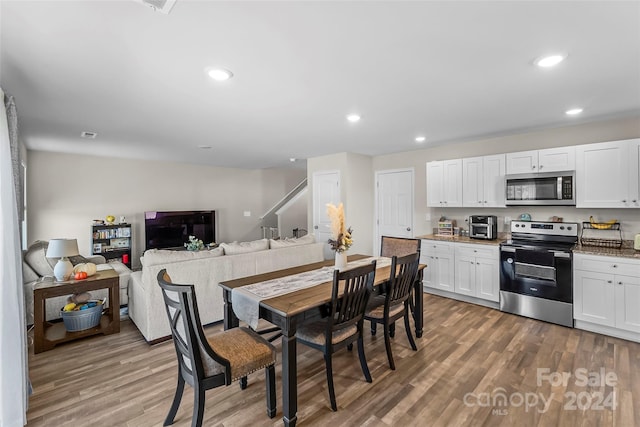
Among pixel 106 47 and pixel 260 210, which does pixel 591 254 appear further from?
pixel 260 210

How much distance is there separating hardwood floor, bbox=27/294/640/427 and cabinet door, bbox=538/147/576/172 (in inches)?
74.5

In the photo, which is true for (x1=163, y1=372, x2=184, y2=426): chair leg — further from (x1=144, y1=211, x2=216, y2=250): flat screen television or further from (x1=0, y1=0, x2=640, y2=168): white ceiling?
(x1=144, y1=211, x2=216, y2=250): flat screen television

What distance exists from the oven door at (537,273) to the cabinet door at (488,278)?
0.07 metres

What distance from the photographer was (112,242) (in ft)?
18.4

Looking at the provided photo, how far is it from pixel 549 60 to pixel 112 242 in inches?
271

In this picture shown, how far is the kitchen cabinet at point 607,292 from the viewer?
2867 mm

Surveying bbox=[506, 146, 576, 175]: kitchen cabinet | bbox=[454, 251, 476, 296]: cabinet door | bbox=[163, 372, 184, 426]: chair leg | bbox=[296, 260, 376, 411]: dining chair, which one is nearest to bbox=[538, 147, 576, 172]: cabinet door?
bbox=[506, 146, 576, 175]: kitchen cabinet

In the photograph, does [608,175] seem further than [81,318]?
Yes

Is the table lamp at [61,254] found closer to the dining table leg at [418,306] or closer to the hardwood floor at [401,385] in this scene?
the hardwood floor at [401,385]

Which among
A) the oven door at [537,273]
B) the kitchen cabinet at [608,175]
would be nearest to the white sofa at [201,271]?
the oven door at [537,273]

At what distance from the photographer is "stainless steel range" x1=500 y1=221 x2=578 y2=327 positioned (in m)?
3.25

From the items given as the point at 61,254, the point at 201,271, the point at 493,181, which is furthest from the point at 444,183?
→ the point at 61,254

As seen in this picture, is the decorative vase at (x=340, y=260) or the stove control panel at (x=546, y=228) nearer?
the decorative vase at (x=340, y=260)

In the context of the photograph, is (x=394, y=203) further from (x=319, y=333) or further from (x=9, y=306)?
(x=9, y=306)
